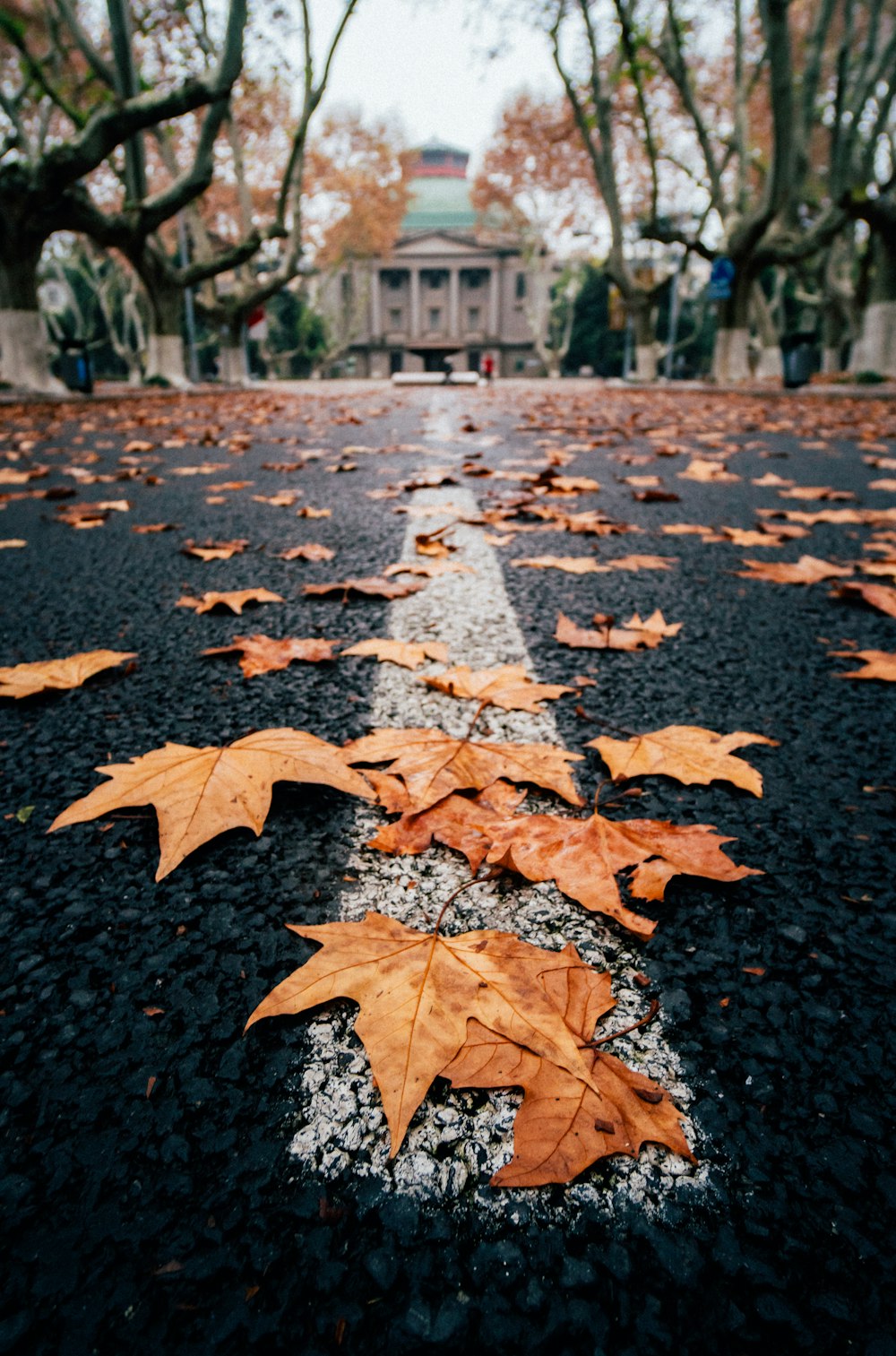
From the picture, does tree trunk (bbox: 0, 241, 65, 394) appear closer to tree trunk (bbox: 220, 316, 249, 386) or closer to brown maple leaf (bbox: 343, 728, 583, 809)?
tree trunk (bbox: 220, 316, 249, 386)

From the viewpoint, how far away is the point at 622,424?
745 centimetres

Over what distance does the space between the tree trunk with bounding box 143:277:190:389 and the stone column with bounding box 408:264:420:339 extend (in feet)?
164

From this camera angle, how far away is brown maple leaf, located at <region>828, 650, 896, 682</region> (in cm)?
156

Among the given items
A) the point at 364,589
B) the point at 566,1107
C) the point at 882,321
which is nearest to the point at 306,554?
the point at 364,589

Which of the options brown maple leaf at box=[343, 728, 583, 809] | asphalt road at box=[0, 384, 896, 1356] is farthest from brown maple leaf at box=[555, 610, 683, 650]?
brown maple leaf at box=[343, 728, 583, 809]

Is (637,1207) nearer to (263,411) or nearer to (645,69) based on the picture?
(263,411)

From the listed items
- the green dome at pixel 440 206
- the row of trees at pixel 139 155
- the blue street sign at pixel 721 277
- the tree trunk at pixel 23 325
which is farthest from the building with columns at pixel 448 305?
the tree trunk at pixel 23 325

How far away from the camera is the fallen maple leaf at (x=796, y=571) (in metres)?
2.25

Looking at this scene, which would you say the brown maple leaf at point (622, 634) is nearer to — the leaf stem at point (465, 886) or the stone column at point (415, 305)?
the leaf stem at point (465, 886)

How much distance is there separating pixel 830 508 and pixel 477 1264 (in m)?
3.39

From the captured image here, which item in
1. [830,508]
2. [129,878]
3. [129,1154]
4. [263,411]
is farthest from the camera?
[263,411]

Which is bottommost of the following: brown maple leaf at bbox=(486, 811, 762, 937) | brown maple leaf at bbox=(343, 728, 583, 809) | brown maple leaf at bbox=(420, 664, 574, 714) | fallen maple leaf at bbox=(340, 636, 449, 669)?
brown maple leaf at bbox=(486, 811, 762, 937)

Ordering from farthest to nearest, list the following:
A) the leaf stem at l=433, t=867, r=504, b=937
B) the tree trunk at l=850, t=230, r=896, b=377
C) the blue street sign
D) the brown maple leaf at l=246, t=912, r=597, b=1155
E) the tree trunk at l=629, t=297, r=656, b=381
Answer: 1. the tree trunk at l=629, t=297, r=656, b=381
2. the blue street sign
3. the tree trunk at l=850, t=230, r=896, b=377
4. the leaf stem at l=433, t=867, r=504, b=937
5. the brown maple leaf at l=246, t=912, r=597, b=1155

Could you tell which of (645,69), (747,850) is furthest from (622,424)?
(645,69)
